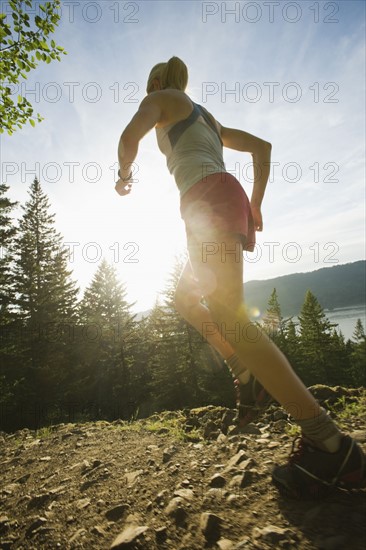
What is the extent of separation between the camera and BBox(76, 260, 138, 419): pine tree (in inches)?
1069

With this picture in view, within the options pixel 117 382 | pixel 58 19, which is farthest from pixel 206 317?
pixel 117 382

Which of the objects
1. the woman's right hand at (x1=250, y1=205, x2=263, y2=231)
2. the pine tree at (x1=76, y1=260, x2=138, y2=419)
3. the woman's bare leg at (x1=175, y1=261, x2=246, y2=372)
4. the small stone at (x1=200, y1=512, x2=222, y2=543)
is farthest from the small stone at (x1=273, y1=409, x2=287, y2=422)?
the pine tree at (x1=76, y1=260, x2=138, y2=419)

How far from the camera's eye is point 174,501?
5.67 ft

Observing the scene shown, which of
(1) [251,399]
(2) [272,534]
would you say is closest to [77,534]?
(2) [272,534]

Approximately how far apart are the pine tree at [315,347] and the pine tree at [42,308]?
2350 centimetres

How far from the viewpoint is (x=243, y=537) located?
1362 mm

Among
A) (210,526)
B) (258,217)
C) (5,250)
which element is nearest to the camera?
(210,526)

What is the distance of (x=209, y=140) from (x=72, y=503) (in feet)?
8.57

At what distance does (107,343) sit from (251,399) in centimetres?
2770

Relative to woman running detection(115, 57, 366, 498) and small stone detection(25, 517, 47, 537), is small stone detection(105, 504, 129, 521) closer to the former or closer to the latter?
small stone detection(25, 517, 47, 537)

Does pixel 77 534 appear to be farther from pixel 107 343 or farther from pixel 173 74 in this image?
pixel 107 343

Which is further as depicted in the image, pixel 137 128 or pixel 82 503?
pixel 82 503

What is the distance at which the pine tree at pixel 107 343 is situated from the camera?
27.1 metres

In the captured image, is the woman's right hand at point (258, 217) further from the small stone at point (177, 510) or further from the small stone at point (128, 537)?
the small stone at point (128, 537)
